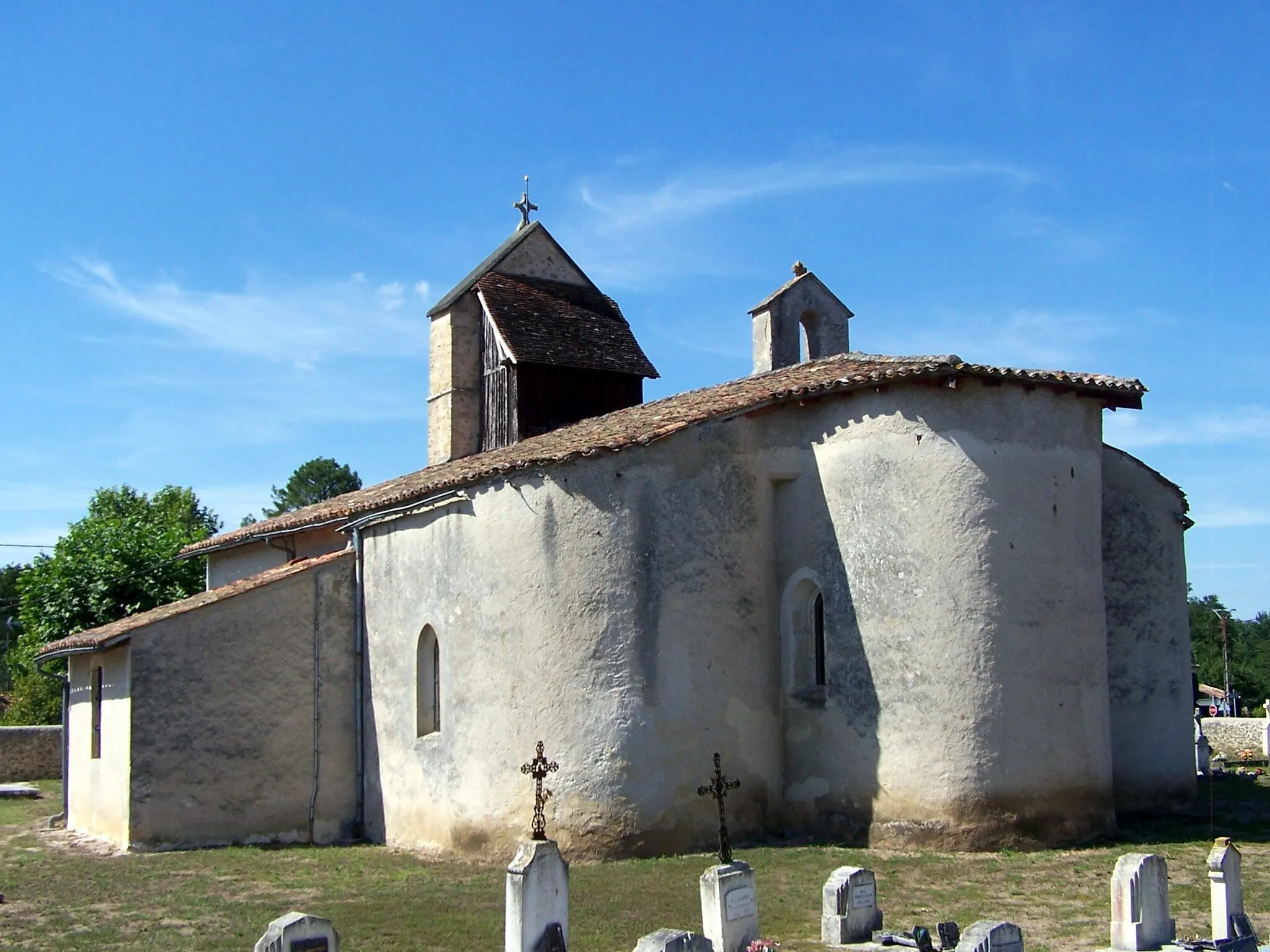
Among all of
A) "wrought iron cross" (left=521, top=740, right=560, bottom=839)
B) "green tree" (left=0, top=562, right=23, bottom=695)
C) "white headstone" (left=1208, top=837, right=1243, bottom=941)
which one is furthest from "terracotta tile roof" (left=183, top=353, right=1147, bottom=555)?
"green tree" (left=0, top=562, right=23, bottom=695)

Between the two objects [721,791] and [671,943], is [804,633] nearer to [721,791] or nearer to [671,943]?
[721,791]

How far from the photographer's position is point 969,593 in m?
16.3

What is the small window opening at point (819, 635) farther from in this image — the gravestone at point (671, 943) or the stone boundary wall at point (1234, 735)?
the stone boundary wall at point (1234, 735)

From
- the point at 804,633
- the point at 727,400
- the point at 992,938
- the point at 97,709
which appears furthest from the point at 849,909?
the point at 97,709

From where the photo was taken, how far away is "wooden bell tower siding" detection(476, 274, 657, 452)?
85.7ft

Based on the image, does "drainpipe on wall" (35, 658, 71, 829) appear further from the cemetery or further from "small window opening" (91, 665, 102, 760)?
the cemetery

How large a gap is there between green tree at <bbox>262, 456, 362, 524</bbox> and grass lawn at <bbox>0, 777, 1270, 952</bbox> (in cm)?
5045

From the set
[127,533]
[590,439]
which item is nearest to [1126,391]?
[590,439]

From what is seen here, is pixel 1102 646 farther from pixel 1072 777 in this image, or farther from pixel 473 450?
pixel 473 450

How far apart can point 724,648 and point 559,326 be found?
12008mm

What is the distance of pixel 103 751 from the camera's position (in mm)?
20078

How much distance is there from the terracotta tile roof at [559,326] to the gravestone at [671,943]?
59.4 feet

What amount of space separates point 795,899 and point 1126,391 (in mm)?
8566

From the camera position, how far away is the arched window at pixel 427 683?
19.1 metres
